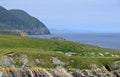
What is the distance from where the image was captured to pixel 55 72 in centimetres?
8144

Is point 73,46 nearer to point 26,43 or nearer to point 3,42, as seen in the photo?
point 26,43

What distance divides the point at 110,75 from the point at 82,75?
6.35 meters

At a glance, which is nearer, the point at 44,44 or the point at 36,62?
the point at 36,62

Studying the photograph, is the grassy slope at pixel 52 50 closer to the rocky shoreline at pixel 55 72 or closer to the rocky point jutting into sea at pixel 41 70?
the rocky point jutting into sea at pixel 41 70

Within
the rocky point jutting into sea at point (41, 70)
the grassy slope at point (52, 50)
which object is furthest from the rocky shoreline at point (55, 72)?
the grassy slope at point (52, 50)

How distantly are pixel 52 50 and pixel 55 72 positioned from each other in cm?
2683

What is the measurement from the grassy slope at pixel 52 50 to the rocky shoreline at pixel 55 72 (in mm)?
1912

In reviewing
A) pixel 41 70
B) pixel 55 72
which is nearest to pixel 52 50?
pixel 55 72

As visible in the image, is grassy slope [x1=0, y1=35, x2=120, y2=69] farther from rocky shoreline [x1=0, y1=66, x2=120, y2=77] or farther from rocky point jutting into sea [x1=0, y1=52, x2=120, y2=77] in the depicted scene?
rocky shoreline [x1=0, y1=66, x2=120, y2=77]

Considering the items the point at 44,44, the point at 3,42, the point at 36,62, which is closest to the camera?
the point at 36,62

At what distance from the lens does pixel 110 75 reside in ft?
277

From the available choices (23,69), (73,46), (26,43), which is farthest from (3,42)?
(23,69)

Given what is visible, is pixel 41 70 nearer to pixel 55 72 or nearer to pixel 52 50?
pixel 55 72

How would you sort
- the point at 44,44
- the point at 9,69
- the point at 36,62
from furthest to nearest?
1. the point at 44,44
2. the point at 36,62
3. the point at 9,69
